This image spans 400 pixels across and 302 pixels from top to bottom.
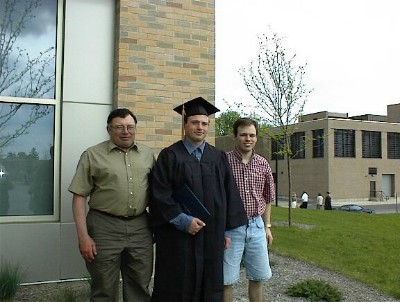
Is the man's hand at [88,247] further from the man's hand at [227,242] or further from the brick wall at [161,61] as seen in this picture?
the brick wall at [161,61]

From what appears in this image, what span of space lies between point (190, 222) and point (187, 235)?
0.13m

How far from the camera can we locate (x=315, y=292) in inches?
232

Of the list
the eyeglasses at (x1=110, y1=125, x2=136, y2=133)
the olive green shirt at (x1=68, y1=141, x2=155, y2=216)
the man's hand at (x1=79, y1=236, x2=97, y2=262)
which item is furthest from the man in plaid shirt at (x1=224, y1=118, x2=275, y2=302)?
the man's hand at (x1=79, y1=236, x2=97, y2=262)

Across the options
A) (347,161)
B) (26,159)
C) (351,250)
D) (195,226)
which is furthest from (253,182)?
(347,161)

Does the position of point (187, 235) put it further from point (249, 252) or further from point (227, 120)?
point (227, 120)

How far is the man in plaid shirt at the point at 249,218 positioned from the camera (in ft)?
13.4

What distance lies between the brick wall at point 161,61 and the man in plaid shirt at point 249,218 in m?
1.81

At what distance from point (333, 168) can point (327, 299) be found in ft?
162

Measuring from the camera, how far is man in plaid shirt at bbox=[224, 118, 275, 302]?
407cm

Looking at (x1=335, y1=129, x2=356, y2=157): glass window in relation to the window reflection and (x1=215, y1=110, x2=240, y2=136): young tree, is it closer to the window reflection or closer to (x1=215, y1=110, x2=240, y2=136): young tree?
(x1=215, y1=110, x2=240, y2=136): young tree

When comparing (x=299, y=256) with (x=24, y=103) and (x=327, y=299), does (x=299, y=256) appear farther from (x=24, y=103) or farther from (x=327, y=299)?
(x=24, y=103)

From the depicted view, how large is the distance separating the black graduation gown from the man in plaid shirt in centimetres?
31

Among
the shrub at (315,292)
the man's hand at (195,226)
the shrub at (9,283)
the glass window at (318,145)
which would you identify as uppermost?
the glass window at (318,145)

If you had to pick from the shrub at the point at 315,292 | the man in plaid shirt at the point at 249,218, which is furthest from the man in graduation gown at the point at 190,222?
the shrub at the point at 315,292
